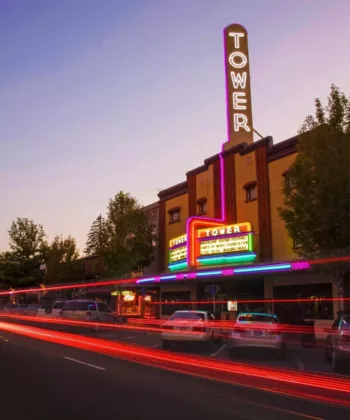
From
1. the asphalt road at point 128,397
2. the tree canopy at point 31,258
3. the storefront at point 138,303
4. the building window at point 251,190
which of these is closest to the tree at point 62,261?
the tree canopy at point 31,258

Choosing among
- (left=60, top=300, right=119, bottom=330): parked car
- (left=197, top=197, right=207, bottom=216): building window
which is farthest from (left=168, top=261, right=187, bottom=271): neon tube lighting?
(left=60, top=300, right=119, bottom=330): parked car

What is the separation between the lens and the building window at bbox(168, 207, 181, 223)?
3595 cm

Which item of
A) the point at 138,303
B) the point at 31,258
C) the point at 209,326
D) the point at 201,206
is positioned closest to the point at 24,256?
the point at 31,258

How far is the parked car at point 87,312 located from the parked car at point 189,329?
368 inches

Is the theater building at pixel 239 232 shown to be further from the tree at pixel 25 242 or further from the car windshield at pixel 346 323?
the tree at pixel 25 242

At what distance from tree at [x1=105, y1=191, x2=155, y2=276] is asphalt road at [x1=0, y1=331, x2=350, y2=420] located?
24265 mm

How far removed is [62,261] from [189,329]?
4341 cm

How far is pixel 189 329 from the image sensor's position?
57.2 ft

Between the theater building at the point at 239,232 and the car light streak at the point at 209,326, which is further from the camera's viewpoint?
the theater building at the point at 239,232

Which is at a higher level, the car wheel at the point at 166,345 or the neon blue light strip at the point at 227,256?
the neon blue light strip at the point at 227,256

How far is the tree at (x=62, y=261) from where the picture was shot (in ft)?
183

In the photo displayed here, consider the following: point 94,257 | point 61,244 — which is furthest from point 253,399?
point 61,244

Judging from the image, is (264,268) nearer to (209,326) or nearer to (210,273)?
(210,273)

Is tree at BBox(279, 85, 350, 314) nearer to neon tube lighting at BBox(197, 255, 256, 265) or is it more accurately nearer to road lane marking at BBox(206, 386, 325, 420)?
neon tube lighting at BBox(197, 255, 256, 265)
